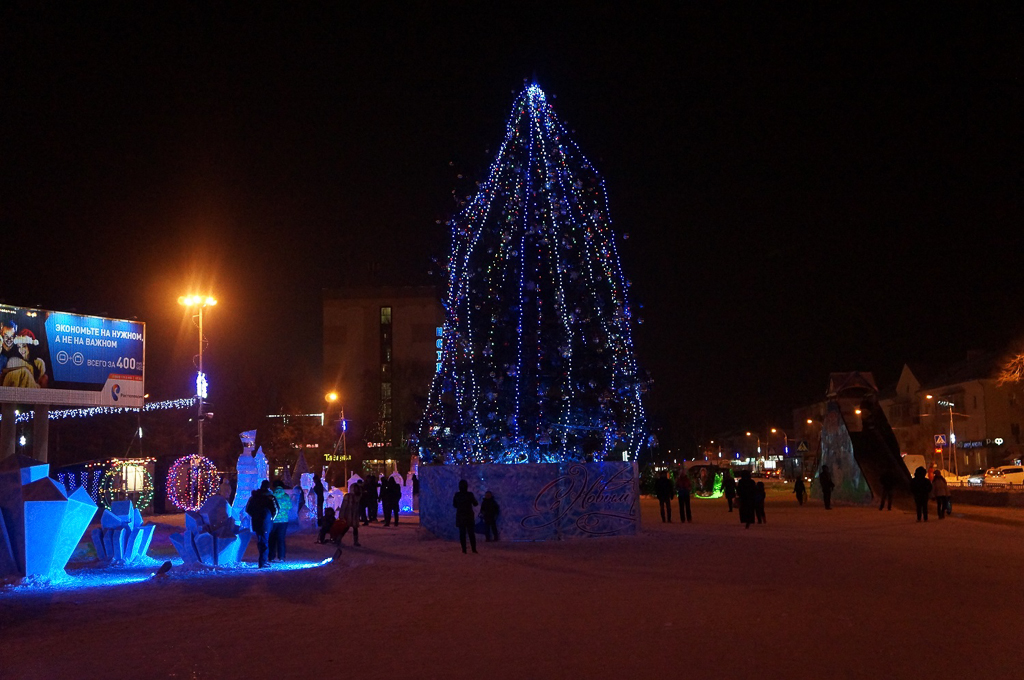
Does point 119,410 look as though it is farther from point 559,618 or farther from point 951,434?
point 951,434

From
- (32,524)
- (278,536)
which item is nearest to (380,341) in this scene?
(278,536)

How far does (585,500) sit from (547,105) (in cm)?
880

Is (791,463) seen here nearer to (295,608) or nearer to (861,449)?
(861,449)

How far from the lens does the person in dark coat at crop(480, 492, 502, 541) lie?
19.5 meters

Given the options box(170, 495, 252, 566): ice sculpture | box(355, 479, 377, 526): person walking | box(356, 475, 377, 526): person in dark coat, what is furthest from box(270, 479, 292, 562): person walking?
box(356, 475, 377, 526): person in dark coat

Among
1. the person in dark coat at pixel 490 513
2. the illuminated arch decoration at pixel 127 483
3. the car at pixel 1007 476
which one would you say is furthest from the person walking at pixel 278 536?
the car at pixel 1007 476

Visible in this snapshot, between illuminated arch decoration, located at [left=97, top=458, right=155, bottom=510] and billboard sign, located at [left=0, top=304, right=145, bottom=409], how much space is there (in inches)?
95.0

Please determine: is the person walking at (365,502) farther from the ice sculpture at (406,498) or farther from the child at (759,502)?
the child at (759,502)

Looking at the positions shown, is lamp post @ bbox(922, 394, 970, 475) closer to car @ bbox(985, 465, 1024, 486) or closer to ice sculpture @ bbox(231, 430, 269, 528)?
car @ bbox(985, 465, 1024, 486)

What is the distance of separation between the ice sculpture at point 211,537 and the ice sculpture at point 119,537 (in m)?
1.46

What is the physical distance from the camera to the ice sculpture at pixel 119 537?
16969 mm

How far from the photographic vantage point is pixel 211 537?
51.6 ft

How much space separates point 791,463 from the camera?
74.1 m

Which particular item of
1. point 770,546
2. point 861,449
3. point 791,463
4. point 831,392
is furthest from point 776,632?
point 791,463
